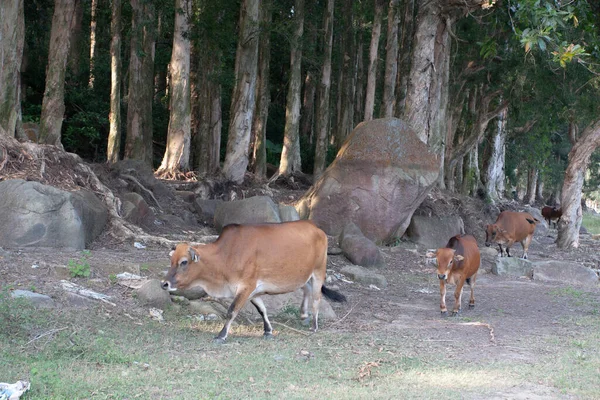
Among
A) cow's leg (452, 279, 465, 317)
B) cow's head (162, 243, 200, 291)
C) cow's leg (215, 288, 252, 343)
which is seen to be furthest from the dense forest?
cow's leg (215, 288, 252, 343)

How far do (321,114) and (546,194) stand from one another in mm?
50160

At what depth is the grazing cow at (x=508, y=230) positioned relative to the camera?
2009cm

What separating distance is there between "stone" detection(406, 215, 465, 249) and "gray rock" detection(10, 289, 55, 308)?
479 inches

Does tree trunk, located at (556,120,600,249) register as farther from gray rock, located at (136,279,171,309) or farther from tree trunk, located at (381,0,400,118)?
gray rock, located at (136,279,171,309)

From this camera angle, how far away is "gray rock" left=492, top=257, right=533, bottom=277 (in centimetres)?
1728

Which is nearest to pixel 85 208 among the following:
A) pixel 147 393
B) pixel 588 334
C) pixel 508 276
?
pixel 147 393

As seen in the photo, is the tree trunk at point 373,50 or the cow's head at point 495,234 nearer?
the cow's head at point 495,234

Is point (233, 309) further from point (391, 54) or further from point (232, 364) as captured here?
point (391, 54)

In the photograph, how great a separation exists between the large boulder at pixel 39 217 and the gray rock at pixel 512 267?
930 centimetres

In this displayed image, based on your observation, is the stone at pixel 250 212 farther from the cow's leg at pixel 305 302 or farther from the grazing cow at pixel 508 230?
the grazing cow at pixel 508 230

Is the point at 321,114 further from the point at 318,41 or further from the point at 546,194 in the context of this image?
the point at 546,194

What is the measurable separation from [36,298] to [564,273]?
12045mm

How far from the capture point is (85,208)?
1315 cm

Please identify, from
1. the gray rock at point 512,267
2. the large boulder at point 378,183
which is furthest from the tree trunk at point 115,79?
the gray rock at point 512,267
